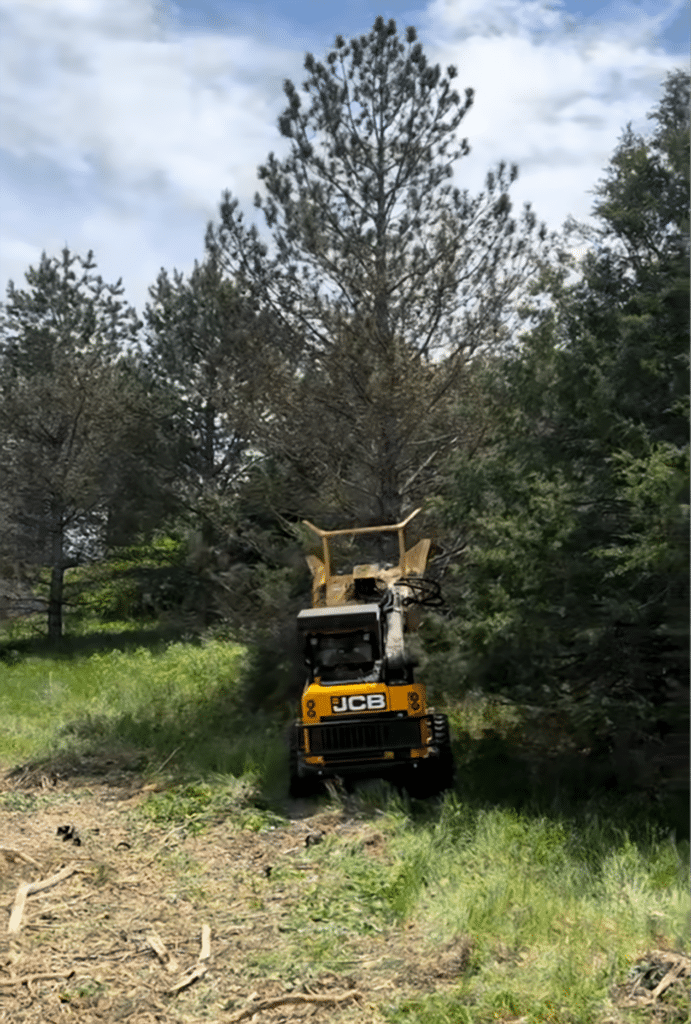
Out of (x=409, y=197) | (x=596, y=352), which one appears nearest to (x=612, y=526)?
(x=596, y=352)

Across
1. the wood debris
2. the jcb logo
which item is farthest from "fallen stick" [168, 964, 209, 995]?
the jcb logo

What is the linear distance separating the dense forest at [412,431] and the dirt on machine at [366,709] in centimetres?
86

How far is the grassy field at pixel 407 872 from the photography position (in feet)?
18.3

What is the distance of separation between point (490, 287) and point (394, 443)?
2.92 meters

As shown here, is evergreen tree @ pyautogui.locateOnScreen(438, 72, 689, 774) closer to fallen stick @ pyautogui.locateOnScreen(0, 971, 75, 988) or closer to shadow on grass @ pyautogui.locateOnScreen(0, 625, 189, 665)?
fallen stick @ pyautogui.locateOnScreen(0, 971, 75, 988)

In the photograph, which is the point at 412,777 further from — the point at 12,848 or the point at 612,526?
the point at 12,848

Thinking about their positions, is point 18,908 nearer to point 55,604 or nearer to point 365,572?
point 365,572

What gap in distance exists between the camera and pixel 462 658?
427 inches

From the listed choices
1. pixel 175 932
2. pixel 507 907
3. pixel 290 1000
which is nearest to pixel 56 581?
pixel 175 932

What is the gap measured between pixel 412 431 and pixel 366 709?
223 inches

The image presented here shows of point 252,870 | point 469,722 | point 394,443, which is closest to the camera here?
point 252,870

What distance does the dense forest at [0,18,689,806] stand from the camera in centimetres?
952

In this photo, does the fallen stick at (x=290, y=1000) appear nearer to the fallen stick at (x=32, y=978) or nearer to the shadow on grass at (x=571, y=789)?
the fallen stick at (x=32, y=978)

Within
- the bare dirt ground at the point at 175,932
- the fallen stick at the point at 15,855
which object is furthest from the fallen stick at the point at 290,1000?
the fallen stick at the point at 15,855
